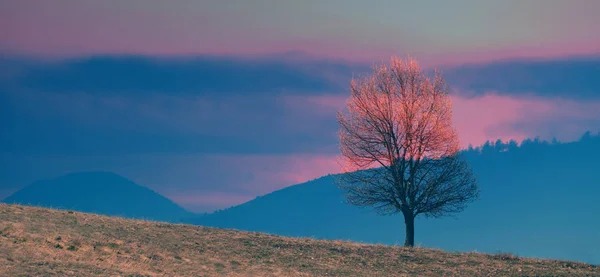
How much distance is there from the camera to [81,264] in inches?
1053

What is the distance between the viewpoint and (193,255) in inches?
1286

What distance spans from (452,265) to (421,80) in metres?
13.0

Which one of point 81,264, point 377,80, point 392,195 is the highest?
point 377,80

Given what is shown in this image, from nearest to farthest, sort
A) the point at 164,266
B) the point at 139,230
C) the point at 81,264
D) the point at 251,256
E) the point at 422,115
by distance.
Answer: the point at 81,264 → the point at 164,266 → the point at 251,256 → the point at 139,230 → the point at 422,115

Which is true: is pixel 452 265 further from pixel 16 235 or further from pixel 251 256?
pixel 16 235

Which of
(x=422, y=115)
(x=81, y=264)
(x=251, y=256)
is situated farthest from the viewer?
(x=422, y=115)

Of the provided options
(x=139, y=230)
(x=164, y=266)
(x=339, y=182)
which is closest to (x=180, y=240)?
(x=139, y=230)

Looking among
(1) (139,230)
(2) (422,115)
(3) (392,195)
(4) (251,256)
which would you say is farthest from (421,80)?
(1) (139,230)

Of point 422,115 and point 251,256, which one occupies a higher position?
point 422,115

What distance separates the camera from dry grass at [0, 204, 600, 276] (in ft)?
92.5

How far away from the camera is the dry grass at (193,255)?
1110 inches

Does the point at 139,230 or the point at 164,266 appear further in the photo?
the point at 139,230

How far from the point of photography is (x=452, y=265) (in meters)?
34.7

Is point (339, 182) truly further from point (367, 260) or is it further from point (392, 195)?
point (367, 260)
